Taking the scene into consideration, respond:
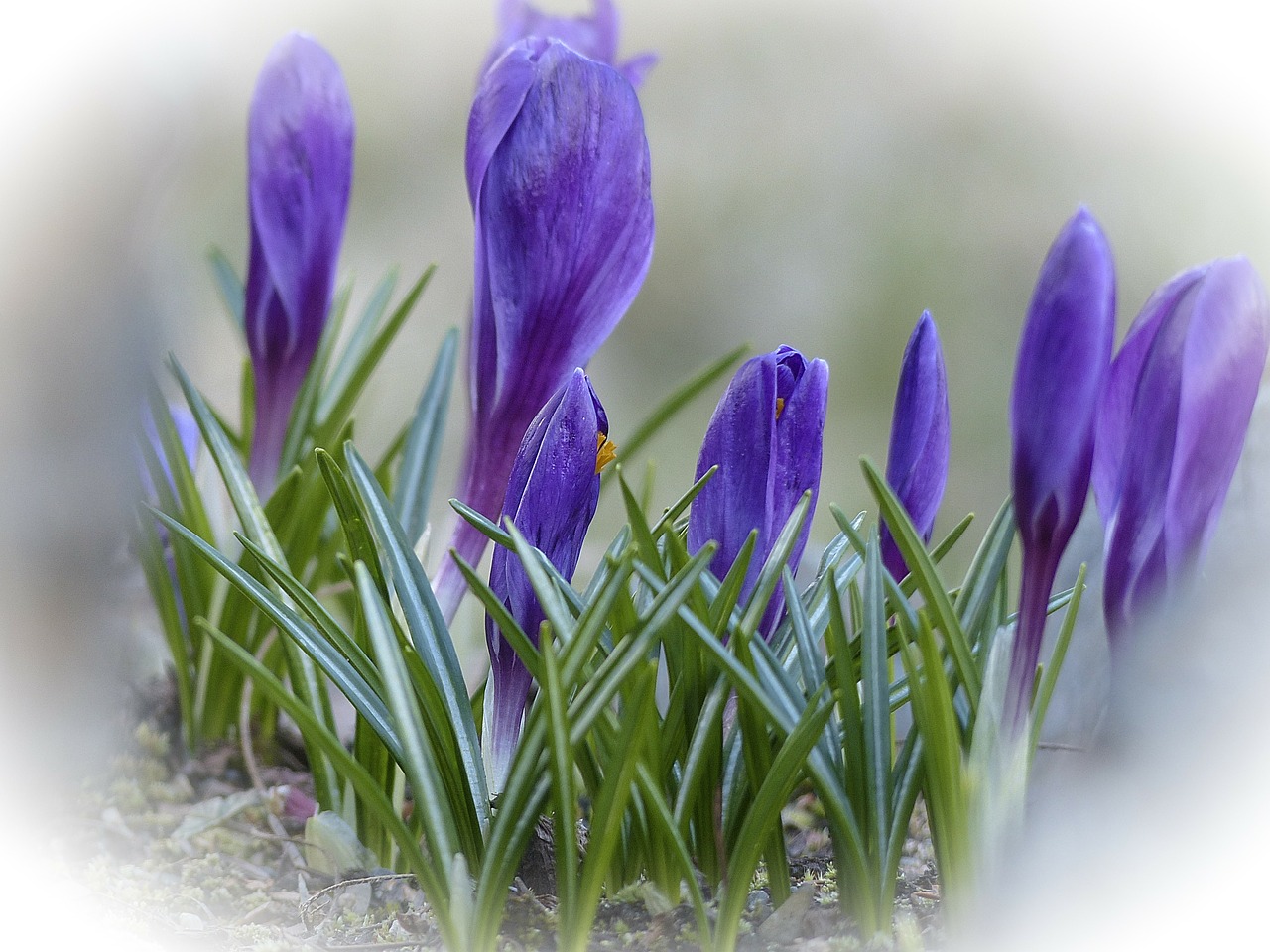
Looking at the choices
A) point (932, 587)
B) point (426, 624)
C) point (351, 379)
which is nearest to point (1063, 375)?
point (932, 587)

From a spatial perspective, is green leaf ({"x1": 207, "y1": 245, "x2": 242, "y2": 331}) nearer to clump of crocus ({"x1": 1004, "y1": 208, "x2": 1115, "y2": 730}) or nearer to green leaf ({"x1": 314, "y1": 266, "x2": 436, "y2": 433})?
green leaf ({"x1": 314, "y1": 266, "x2": 436, "y2": 433})

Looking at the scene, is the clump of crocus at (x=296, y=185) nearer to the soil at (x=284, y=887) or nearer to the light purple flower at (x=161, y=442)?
the light purple flower at (x=161, y=442)

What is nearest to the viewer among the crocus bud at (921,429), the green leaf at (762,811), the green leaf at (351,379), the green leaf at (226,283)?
the green leaf at (762,811)

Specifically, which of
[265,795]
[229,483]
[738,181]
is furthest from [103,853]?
[738,181]

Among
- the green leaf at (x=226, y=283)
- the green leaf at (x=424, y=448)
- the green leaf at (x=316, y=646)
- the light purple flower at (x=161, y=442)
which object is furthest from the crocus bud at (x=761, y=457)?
the green leaf at (x=226, y=283)

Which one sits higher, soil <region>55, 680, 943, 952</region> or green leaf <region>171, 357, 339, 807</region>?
green leaf <region>171, 357, 339, 807</region>

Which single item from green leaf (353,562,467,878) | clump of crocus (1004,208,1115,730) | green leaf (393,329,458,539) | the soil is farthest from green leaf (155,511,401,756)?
clump of crocus (1004,208,1115,730)
